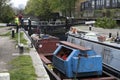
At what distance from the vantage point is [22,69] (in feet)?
44.5

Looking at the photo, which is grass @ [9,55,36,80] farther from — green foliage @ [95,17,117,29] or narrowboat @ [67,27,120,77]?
green foliage @ [95,17,117,29]

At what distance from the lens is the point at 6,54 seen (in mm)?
18906

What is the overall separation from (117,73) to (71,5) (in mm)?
46130

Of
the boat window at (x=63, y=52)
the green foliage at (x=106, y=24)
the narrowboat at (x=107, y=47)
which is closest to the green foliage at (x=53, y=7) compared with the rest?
the green foliage at (x=106, y=24)

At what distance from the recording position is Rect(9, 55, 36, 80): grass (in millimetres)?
11746

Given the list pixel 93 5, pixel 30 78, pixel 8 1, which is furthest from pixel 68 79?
pixel 93 5

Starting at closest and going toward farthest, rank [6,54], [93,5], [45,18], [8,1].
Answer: [6,54] → [8,1] → [93,5] → [45,18]

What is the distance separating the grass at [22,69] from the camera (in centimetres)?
1175

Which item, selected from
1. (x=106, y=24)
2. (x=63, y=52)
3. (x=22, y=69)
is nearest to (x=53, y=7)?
(x=106, y=24)

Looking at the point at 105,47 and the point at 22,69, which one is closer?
the point at 22,69

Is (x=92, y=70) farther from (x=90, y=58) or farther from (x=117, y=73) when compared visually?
(x=117, y=73)

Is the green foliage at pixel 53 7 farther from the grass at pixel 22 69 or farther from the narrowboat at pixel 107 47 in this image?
the grass at pixel 22 69

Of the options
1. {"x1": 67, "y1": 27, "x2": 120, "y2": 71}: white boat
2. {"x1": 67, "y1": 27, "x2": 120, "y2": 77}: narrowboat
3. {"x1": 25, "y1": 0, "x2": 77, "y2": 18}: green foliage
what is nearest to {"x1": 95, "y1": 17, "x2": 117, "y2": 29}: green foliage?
{"x1": 67, "y1": 27, "x2": 120, "y2": 71}: white boat

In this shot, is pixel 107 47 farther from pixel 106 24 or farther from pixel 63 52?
pixel 106 24
